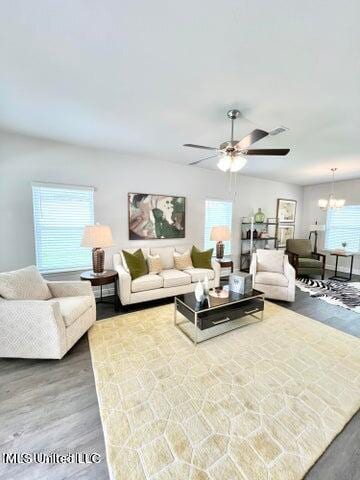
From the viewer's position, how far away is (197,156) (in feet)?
12.5

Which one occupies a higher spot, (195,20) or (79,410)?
(195,20)

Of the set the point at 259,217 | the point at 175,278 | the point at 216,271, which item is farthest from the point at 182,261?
the point at 259,217

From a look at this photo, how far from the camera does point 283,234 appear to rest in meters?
6.31

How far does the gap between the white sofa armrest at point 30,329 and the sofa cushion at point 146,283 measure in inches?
49.7

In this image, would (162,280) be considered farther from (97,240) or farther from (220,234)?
(220,234)

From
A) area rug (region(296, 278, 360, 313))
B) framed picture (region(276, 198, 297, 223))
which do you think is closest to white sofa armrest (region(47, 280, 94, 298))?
area rug (region(296, 278, 360, 313))

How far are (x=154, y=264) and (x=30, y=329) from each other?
198 centimetres

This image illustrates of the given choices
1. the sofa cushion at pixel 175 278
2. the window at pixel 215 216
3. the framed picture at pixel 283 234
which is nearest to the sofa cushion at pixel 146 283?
the sofa cushion at pixel 175 278

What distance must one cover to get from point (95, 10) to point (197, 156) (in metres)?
2.74

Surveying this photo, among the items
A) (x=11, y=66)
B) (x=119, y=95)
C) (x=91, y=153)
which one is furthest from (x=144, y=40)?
(x=91, y=153)

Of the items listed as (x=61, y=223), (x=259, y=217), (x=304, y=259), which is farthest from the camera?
(x=259, y=217)

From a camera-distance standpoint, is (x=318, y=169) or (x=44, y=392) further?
(x=318, y=169)

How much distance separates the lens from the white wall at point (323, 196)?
18.2ft

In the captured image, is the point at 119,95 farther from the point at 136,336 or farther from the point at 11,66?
the point at 136,336
